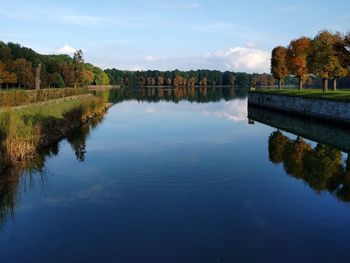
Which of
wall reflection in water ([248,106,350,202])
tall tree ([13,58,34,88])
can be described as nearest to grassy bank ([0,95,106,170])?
wall reflection in water ([248,106,350,202])

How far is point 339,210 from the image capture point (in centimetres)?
1359

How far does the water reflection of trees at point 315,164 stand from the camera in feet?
55.3

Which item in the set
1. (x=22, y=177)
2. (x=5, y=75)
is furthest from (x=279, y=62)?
(x=22, y=177)

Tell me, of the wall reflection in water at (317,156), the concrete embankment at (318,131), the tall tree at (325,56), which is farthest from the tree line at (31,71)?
the wall reflection in water at (317,156)

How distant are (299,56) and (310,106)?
72.9 feet

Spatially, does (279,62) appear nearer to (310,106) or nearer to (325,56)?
(325,56)

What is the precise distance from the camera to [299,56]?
210ft

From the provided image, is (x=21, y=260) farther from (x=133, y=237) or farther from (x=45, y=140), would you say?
(x=45, y=140)

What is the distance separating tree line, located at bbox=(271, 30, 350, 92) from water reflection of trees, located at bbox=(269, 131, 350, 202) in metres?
22.9

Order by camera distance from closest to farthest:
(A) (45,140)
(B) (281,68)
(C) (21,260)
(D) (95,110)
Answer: (C) (21,260) < (A) (45,140) < (D) (95,110) < (B) (281,68)

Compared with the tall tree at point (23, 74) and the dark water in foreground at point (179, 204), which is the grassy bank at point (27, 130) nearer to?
the dark water in foreground at point (179, 204)

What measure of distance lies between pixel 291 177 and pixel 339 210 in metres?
4.88

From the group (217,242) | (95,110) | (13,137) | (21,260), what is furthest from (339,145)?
(95,110)

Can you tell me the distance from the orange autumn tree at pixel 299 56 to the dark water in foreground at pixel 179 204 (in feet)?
131
